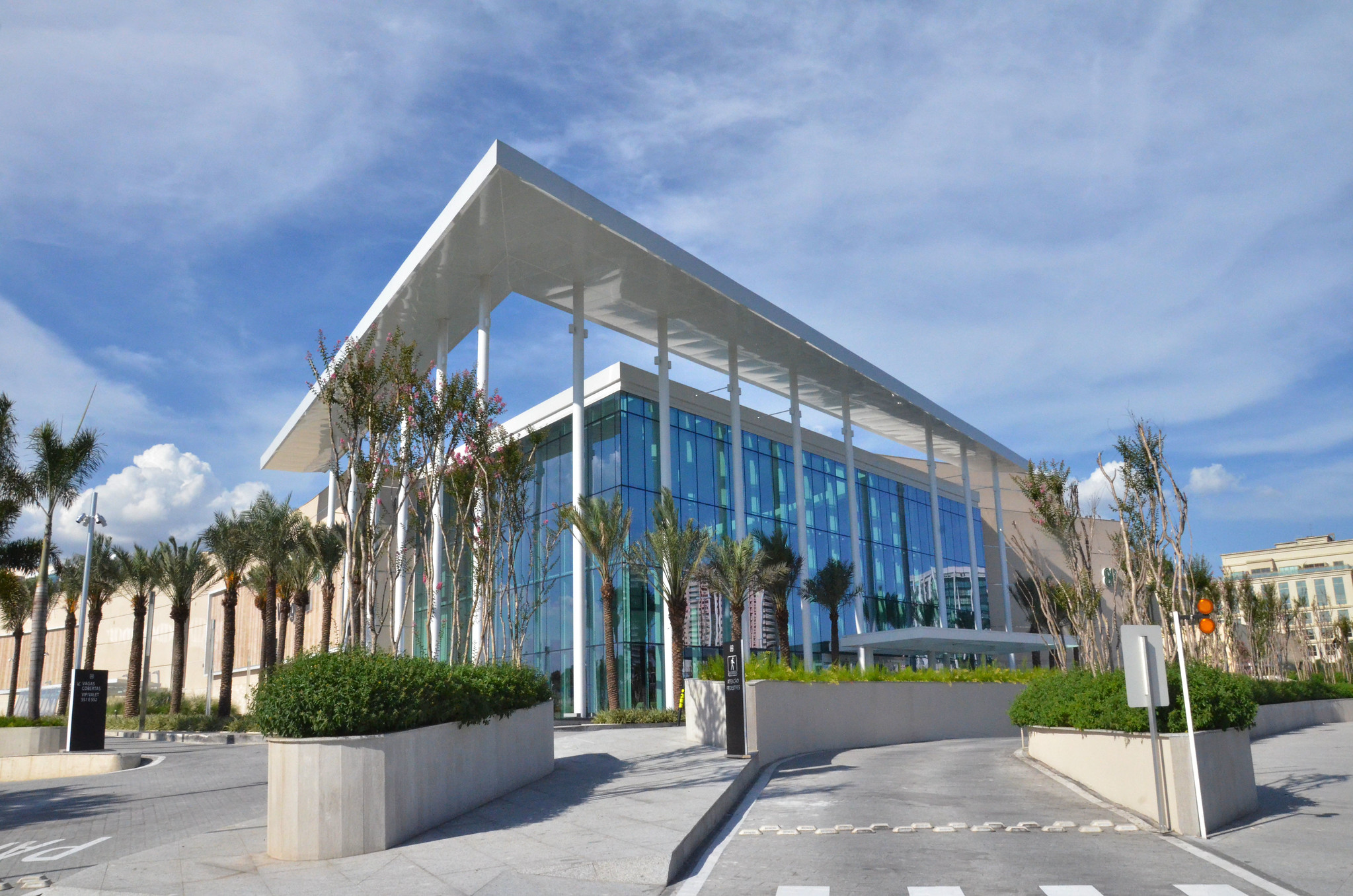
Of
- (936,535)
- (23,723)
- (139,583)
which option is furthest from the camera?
(936,535)

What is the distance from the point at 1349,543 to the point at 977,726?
111 meters

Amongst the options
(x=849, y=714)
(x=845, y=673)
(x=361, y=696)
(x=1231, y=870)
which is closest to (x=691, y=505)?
(x=845, y=673)

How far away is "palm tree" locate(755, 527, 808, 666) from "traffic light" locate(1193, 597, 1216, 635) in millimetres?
23346

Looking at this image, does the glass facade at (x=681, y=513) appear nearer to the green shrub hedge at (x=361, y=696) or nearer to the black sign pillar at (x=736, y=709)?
the black sign pillar at (x=736, y=709)

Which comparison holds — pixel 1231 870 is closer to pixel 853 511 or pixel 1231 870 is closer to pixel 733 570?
pixel 733 570

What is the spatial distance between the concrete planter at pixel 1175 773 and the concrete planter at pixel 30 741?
25.1 meters

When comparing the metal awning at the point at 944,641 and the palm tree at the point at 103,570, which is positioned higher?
the palm tree at the point at 103,570

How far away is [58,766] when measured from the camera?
886 inches

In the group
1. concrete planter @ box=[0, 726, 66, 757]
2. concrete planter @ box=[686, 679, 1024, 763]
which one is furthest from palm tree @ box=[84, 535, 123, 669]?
concrete planter @ box=[686, 679, 1024, 763]

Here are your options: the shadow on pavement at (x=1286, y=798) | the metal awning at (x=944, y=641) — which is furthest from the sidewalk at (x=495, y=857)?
the metal awning at (x=944, y=641)

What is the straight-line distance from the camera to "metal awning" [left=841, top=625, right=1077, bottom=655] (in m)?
38.3

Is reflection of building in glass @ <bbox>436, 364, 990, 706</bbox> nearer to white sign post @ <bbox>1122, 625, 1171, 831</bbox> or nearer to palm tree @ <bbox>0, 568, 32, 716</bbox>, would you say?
white sign post @ <bbox>1122, 625, 1171, 831</bbox>

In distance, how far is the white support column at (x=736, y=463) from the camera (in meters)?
35.0

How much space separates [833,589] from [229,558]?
24.9 meters
